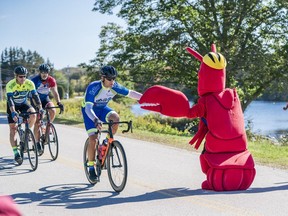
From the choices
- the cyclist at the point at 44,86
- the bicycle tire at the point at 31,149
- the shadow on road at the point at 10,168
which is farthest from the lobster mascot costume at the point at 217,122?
the cyclist at the point at 44,86

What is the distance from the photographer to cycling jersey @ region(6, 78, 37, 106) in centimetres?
823

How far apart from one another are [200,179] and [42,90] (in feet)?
15.2

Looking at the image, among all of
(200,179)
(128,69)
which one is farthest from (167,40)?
(200,179)

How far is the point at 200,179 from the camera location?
7105 millimetres

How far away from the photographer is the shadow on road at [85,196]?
18.3 feet

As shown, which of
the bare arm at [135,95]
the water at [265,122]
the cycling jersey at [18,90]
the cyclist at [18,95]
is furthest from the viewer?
the water at [265,122]

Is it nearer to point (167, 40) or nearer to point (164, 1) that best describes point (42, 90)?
point (167, 40)

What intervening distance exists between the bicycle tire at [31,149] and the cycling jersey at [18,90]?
2.65 feet

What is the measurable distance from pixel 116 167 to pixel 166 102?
1.26 metres

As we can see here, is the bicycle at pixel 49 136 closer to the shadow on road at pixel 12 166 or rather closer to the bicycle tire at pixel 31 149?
the shadow on road at pixel 12 166

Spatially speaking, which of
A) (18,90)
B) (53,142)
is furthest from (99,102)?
(53,142)

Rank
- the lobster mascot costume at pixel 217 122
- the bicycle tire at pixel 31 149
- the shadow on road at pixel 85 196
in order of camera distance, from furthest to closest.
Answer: the bicycle tire at pixel 31 149 < the lobster mascot costume at pixel 217 122 < the shadow on road at pixel 85 196

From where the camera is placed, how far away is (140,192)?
614cm

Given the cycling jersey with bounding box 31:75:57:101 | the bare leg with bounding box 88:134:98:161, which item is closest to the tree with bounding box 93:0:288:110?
the cycling jersey with bounding box 31:75:57:101
